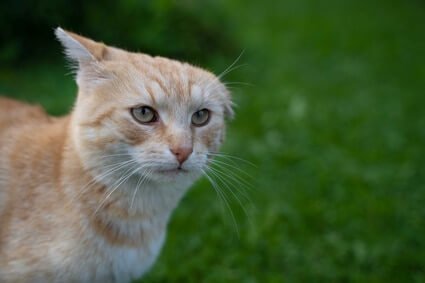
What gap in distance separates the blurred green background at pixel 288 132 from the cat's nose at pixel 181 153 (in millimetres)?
1277

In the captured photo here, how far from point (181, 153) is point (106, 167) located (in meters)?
0.37

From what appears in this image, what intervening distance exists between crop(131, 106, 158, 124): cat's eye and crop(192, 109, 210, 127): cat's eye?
0.72ft

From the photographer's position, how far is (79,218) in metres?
2.49

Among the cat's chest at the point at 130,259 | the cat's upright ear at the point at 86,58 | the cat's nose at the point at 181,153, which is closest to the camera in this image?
the cat's nose at the point at 181,153

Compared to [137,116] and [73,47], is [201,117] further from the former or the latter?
[73,47]

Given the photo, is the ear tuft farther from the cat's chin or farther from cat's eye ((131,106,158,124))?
the cat's chin

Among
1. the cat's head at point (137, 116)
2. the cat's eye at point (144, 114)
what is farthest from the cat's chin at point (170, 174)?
the cat's eye at point (144, 114)

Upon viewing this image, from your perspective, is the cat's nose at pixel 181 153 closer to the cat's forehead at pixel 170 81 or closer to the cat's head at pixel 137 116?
the cat's head at pixel 137 116

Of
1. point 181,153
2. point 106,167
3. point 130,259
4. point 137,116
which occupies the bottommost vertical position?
point 130,259

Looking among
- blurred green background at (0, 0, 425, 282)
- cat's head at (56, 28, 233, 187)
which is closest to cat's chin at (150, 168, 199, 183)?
cat's head at (56, 28, 233, 187)

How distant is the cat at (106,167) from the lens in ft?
7.83

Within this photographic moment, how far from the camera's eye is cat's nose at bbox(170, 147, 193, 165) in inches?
91.6

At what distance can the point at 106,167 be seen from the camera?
2451 mm

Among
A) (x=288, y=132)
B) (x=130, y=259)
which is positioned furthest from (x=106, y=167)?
(x=288, y=132)
